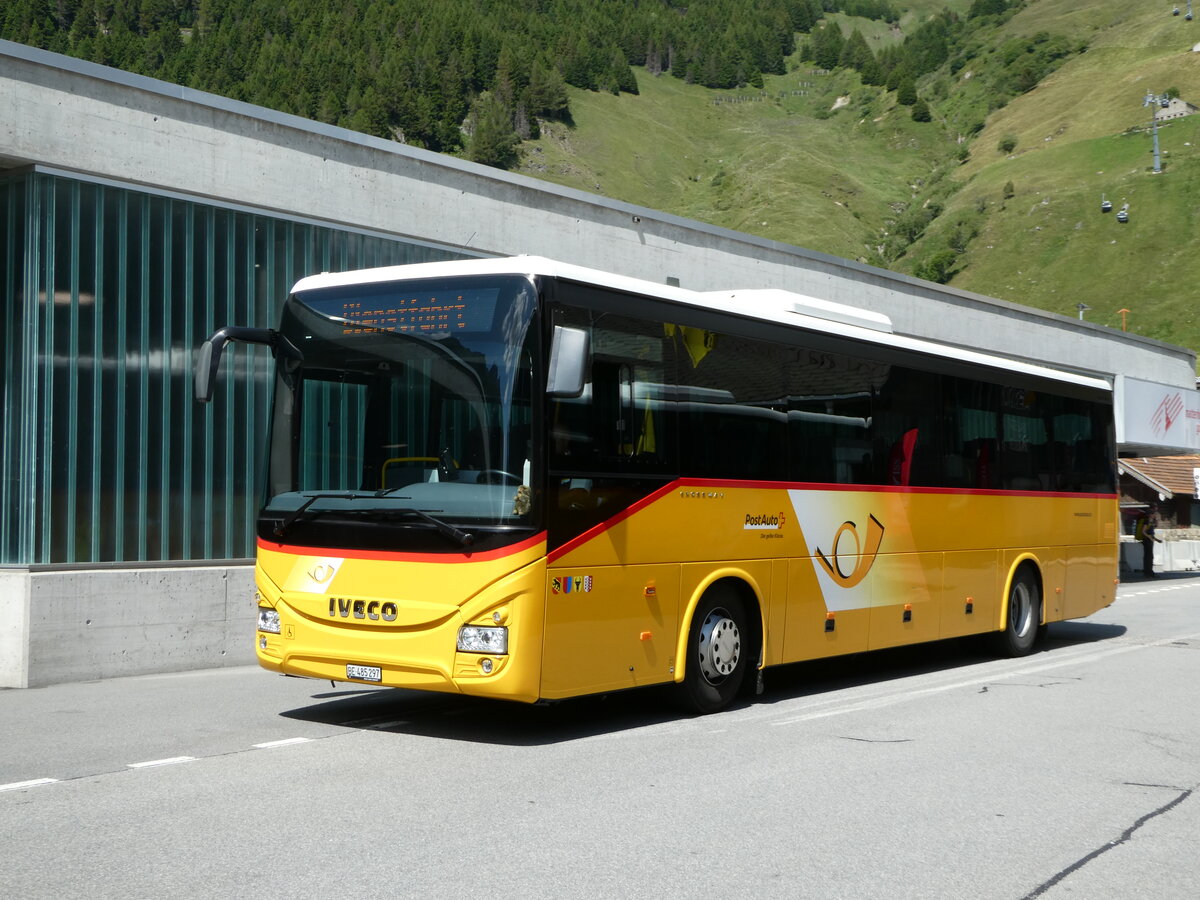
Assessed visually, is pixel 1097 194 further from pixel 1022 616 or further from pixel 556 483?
pixel 556 483

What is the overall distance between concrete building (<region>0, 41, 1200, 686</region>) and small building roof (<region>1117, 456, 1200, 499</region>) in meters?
48.4

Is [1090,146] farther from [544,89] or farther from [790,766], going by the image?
[790,766]

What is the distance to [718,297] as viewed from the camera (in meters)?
10.7

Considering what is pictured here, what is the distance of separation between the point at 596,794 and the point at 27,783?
3075mm

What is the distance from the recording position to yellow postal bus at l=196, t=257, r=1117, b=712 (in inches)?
324

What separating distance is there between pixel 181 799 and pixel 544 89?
494 ft

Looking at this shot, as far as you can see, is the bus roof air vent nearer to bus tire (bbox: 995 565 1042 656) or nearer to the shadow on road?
the shadow on road

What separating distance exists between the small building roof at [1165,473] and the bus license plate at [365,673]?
52.6 metres

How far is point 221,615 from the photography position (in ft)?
43.8

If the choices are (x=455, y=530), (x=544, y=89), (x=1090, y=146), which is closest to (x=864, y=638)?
(x=455, y=530)

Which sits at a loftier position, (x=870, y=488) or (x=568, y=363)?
(x=568, y=363)

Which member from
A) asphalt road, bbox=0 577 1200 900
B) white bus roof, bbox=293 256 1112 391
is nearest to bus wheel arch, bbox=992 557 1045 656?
white bus roof, bbox=293 256 1112 391

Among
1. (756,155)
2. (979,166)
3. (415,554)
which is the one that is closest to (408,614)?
(415,554)

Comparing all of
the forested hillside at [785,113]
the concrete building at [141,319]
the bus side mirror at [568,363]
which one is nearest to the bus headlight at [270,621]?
the bus side mirror at [568,363]
